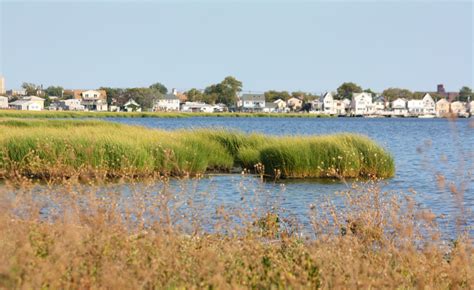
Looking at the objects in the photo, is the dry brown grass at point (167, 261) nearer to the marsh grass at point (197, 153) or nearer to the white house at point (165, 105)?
the marsh grass at point (197, 153)

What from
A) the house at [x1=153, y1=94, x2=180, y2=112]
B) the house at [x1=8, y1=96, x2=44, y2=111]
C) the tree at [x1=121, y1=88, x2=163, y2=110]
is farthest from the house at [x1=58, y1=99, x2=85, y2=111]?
the house at [x1=153, y1=94, x2=180, y2=112]

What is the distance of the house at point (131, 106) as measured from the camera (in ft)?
587

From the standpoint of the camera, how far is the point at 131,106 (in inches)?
7047

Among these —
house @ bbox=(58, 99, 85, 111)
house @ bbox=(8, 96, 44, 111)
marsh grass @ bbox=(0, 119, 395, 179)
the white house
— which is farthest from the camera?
the white house

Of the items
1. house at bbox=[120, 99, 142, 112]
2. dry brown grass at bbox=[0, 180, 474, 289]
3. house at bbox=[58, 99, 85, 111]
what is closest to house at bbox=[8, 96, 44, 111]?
house at bbox=[58, 99, 85, 111]

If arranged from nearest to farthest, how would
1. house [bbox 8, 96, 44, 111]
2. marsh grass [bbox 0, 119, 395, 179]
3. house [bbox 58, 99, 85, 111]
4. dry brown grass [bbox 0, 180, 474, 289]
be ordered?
dry brown grass [bbox 0, 180, 474, 289]
marsh grass [bbox 0, 119, 395, 179]
house [bbox 8, 96, 44, 111]
house [bbox 58, 99, 85, 111]

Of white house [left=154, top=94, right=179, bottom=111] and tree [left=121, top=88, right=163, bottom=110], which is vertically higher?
tree [left=121, top=88, right=163, bottom=110]

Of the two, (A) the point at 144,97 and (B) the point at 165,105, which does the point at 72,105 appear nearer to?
(A) the point at 144,97

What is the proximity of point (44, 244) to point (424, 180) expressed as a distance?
72.9 feet

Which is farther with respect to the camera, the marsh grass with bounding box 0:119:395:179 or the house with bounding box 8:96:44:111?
the house with bounding box 8:96:44:111

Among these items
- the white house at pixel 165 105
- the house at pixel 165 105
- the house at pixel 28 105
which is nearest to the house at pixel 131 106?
the house at pixel 165 105

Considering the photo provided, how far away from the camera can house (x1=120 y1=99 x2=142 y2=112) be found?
179 m

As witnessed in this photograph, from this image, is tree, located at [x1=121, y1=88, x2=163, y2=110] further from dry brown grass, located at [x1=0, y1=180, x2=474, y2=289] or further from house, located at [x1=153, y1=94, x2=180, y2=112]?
dry brown grass, located at [x1=0, y1=180, x2=474, y2=289]

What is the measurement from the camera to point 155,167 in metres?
24.6
